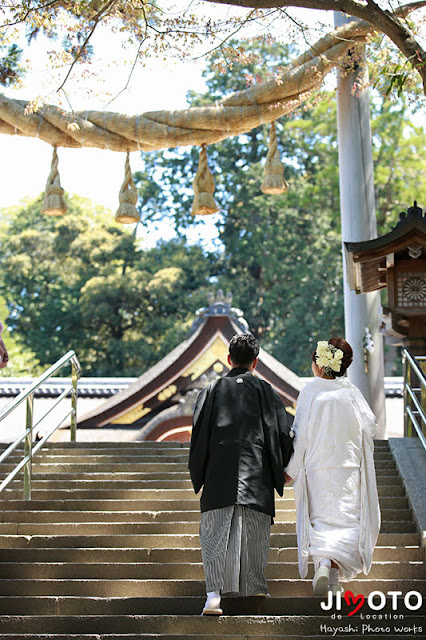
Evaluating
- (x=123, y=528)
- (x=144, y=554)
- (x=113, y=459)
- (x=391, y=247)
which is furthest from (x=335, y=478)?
(x=391, y=247)

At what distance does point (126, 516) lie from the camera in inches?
214

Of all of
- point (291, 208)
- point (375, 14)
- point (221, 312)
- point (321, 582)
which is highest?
point (291, 208)

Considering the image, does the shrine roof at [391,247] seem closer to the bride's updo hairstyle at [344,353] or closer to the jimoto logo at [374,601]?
the bride's updo hairstyle at [344,353]

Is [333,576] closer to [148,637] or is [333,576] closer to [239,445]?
[239,445]

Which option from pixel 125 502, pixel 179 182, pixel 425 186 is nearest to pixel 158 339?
pixel 179 182

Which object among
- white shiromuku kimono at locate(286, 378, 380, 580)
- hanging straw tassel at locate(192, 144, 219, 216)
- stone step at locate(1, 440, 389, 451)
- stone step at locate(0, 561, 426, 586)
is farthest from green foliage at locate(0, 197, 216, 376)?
white shiromuku kimono at locate(286, 378, 380, 580)

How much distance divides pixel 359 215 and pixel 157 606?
6001 mm

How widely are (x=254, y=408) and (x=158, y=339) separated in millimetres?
22032

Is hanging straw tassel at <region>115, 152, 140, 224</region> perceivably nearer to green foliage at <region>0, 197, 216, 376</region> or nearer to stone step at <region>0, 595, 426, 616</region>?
stone step at <region>0, 595, 426, 616</region>

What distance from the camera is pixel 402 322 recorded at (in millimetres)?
7793

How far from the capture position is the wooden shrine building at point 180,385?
11742mm

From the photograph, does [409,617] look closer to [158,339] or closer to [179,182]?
[158,339]

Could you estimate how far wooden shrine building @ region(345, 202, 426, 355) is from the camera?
7172 millimetres

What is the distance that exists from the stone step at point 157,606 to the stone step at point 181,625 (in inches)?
4.9
